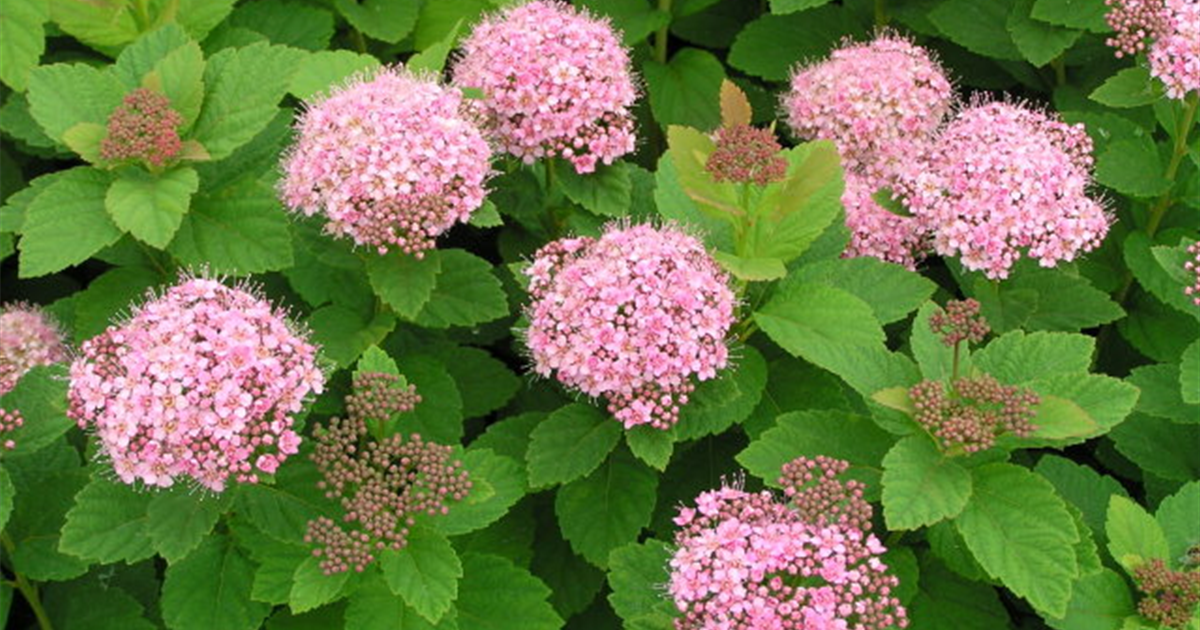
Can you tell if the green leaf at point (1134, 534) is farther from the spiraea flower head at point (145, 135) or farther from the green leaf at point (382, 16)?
the green leaf at point (382, 16)

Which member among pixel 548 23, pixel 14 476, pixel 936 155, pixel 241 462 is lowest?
pixel 14 476

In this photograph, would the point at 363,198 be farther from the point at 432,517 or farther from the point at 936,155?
the point at 936,155

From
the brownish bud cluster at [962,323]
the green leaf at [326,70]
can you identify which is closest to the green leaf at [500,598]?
the brownish bud cluster at [962,323]

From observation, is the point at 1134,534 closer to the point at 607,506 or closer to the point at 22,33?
the point at 607,506

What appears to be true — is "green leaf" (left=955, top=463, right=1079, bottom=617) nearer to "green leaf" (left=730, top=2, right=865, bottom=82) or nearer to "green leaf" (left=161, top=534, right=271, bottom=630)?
"green leaf" (left=161, top=534, right=271, bottom=630)

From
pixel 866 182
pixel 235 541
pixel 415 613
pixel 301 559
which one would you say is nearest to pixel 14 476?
pixel 235 541

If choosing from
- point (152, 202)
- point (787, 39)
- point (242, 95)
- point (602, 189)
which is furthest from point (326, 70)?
point (787, 39)
